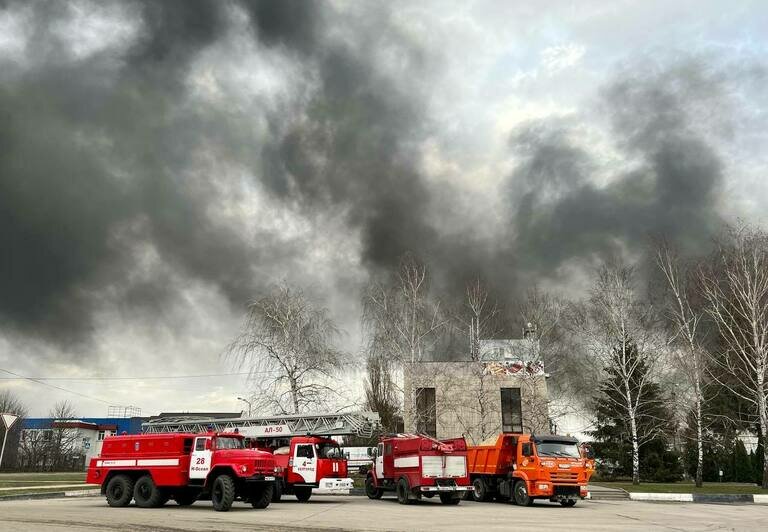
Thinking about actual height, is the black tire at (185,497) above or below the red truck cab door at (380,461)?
below

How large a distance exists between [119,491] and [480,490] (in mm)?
14746

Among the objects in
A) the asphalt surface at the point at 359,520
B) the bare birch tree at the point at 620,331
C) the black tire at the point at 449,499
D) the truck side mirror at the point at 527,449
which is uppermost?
the bare birch tree at the point at 620,331

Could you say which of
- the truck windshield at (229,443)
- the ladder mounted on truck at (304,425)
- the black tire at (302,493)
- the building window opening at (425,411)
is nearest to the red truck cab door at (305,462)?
the black tire at (302,493)

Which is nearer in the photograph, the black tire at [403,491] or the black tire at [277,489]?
the black tire at [403,491]

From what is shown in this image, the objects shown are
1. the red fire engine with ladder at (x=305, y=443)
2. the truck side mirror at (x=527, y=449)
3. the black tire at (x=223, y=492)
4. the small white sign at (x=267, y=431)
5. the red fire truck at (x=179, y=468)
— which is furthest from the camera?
the small white sign at (x=267, y=431)

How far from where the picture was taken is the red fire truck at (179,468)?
19594 mm

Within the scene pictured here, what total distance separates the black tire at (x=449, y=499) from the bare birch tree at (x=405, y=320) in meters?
13.1

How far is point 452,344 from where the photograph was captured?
135 ft

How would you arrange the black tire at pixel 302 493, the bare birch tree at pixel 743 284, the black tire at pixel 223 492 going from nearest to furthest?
the black tire at pixel 223 492 < the black tire at pixel 302 493 < the bare birch tree at pixel 743 284

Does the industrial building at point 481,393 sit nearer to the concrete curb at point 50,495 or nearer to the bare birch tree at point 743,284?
the bare birch tree at point 743,284

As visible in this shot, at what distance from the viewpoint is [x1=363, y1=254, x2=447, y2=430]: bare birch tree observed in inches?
1503

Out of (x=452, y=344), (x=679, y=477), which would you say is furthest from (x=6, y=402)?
(x=679, y=477)

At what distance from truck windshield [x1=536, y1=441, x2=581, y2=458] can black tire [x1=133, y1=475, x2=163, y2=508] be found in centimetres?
1404

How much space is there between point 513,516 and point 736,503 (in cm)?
1450
